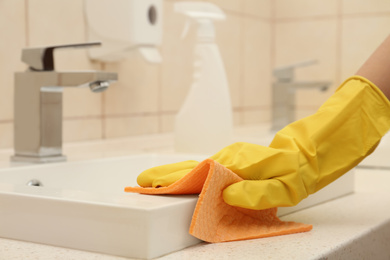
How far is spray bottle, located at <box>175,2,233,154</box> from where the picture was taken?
1109mm

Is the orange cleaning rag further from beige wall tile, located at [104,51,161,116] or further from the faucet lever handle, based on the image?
beige wall tile, located at [104,51,161,116]

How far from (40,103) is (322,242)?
18.4 inches

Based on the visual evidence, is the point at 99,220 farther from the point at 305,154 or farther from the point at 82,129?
the point at 82,129

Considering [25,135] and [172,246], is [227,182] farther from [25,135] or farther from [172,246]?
[25,135]

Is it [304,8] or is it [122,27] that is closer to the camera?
[122,27]

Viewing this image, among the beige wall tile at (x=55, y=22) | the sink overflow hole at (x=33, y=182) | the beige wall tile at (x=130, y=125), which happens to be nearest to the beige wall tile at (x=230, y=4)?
the beige wall tile at (x=130, y=125)

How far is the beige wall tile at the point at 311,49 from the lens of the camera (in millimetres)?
1877

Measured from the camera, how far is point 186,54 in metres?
1.52

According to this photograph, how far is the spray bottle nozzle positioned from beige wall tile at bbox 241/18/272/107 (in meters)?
0.66

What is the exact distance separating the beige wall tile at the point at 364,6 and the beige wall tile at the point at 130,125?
2.49 ft

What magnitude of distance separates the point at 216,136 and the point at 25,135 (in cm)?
34

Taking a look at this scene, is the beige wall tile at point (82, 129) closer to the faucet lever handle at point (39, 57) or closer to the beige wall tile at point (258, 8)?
the faucet lever handle at point (39, 57)

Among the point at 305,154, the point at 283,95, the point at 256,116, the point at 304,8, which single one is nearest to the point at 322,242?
the point at 305,154

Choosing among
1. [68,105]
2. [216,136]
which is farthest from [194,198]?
[68,105]
